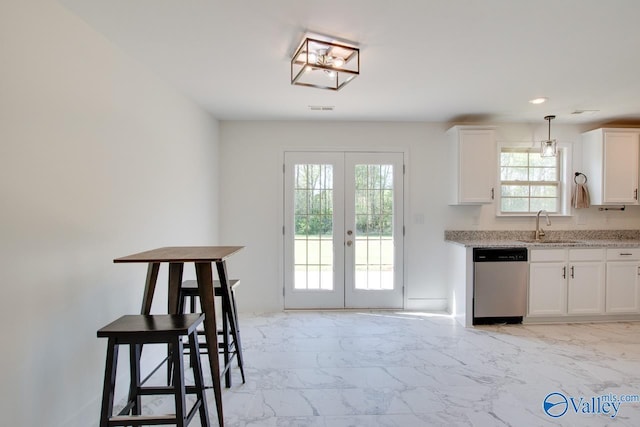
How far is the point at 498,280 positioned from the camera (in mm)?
3789

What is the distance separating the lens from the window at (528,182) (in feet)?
14.6

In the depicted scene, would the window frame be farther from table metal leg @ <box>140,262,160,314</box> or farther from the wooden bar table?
table metal leg @ <box>140,262,160,314</box>

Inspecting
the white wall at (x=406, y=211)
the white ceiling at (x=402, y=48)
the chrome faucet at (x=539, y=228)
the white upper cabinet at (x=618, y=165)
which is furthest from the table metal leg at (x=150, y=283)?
the white upper cabinet at (x=618, y=165)

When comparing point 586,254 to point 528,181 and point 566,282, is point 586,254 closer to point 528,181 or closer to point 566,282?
point 566,282

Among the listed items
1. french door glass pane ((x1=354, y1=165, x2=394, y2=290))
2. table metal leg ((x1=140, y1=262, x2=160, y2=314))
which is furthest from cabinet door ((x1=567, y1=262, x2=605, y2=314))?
table metal leg ((x1=140, y1=262, x2=160, y2=314))

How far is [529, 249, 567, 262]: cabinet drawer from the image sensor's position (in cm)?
383

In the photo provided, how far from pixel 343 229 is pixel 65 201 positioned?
3.01m

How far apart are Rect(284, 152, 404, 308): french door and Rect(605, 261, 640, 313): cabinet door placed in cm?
226

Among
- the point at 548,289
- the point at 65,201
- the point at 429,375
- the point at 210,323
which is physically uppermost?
the point at 65,201

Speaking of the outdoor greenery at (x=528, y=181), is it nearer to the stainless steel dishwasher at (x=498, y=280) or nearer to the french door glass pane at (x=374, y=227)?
the stainless steel dishwasher at (x=498, y=280)

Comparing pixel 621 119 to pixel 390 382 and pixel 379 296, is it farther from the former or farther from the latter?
pixel 390 382

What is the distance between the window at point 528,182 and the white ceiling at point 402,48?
868 millimetres

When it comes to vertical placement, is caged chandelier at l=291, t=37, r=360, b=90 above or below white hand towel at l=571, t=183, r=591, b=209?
above

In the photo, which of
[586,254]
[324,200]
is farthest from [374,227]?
[586,254]
